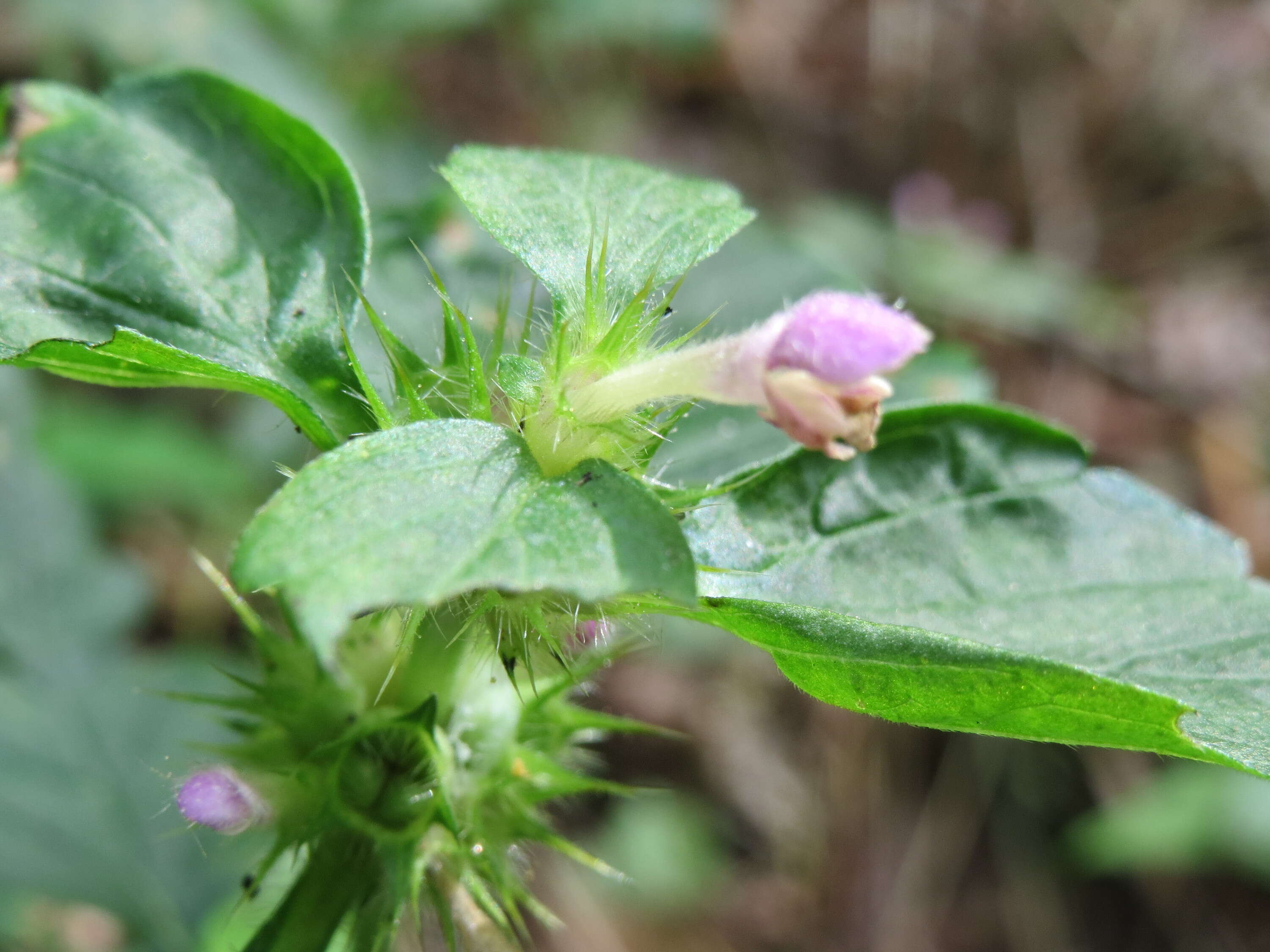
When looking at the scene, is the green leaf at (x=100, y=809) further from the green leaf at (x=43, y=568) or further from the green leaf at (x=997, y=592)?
the green leaf at (x=997, y=592)

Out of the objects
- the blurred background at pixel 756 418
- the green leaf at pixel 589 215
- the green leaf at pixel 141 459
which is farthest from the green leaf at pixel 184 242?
the green leaf at pixel 141 459

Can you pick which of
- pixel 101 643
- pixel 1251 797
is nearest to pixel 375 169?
pixel 101 643

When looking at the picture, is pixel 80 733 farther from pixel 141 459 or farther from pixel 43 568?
pixel 141 459

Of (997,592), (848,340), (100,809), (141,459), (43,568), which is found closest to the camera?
(848,340)

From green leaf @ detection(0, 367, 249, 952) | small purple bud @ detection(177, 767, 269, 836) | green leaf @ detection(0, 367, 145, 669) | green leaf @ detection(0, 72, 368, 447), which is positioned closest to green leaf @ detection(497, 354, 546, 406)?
green leaf @ detection(0, 72, 368, 447)

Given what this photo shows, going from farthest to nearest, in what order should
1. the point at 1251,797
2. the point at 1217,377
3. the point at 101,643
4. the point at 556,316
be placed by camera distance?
1. the point at 1217,377
2. the point at 1251,797
3. the point at 101,643
4. the point at 556,316

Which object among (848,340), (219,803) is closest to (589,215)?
(848,340)

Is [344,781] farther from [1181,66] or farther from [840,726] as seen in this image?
A: [1181,66]
